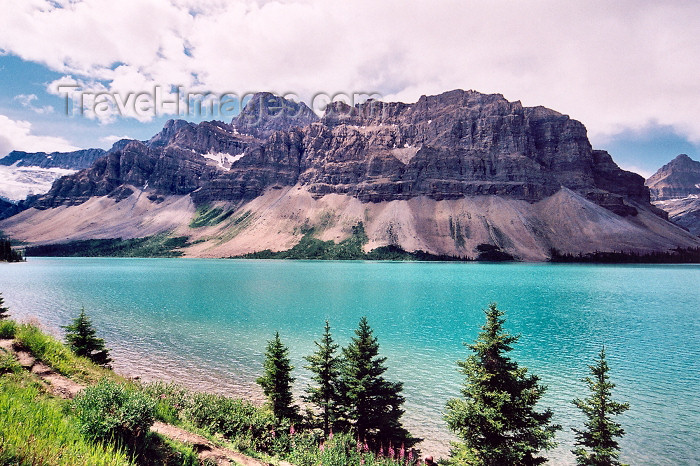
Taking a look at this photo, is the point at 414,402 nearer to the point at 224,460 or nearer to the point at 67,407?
the point at 224,460

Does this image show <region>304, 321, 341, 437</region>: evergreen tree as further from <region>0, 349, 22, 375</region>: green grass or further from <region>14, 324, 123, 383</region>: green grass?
<region>0, 349, 22, 375</region>: green grass

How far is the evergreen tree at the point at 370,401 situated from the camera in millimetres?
20422

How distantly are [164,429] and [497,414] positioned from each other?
13875 millimetres

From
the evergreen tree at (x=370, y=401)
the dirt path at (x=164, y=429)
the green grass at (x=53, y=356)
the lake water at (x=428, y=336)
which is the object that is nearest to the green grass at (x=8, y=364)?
the dirt path at (x=164, y=429)

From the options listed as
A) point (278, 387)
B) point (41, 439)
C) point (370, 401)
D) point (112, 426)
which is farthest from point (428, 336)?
point (41, 439)

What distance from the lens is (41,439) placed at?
784cm

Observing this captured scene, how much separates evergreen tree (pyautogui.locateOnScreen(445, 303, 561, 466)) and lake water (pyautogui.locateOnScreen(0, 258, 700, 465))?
22.0 feet

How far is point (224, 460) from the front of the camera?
12.4 m

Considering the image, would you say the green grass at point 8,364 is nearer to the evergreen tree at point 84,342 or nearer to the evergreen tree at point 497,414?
the evergreen tree at point 84,342

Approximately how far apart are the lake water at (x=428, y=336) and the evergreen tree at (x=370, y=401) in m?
3.44

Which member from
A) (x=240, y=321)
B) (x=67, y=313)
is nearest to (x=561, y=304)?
(x=240, y=321)

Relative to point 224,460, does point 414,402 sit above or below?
below

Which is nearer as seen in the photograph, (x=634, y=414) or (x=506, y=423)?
(x=506, y=423)

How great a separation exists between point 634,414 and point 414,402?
662 inches
